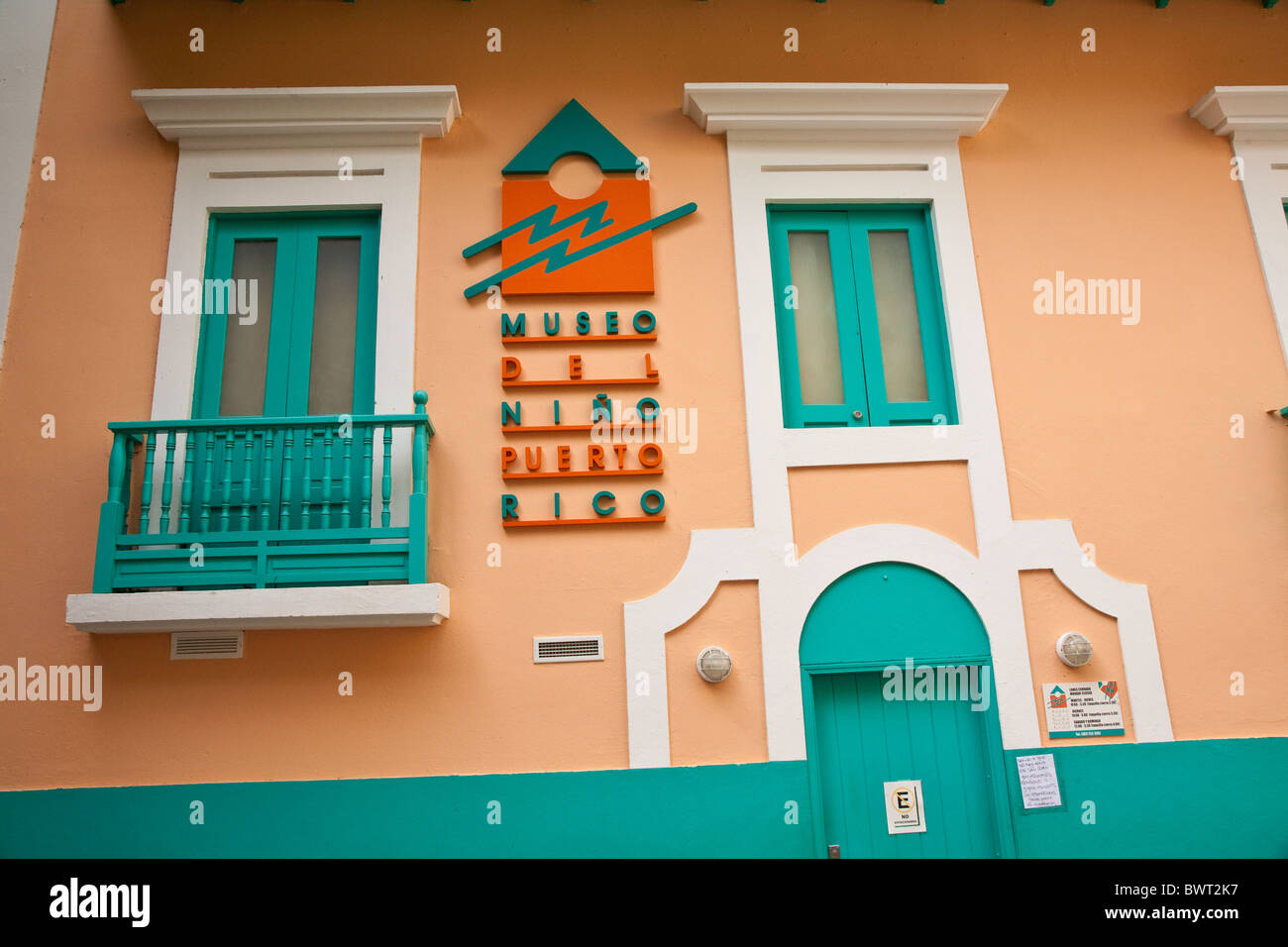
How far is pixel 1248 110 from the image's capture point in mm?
6926

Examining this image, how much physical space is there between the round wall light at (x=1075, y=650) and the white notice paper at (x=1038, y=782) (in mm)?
622

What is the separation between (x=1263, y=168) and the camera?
6980mm

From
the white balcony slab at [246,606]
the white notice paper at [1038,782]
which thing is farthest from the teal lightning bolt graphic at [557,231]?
the white notice paper at [1038,782]

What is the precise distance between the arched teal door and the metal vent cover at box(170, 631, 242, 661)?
3.65 metres

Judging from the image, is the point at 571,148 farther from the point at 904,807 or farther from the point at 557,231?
the point at 904,807

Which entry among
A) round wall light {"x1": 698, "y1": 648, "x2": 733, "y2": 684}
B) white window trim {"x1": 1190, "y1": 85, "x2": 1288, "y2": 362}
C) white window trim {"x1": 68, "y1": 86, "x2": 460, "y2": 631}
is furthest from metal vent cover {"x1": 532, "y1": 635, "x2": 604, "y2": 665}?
white window trim {"x1": 1190, "y1": 85, "x2": 1288, "y2": 362}

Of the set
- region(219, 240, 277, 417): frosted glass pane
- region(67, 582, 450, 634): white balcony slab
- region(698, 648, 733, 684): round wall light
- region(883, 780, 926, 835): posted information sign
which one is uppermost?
region(219, 240, 277, 417): frosted glass pane

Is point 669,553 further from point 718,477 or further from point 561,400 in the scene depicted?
point 561,400

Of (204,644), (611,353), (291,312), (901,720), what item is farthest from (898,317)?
(204,644)

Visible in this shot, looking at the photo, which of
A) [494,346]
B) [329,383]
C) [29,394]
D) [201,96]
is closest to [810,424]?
[494,346]

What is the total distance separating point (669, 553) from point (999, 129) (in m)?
4.21

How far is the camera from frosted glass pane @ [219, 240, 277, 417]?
20.7 ft

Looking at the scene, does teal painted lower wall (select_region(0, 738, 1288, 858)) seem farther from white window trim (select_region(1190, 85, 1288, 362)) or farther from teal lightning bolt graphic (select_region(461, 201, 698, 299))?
white window trim (select_region(1190, 85, 1288, 362))

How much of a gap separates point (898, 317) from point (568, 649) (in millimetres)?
3427
